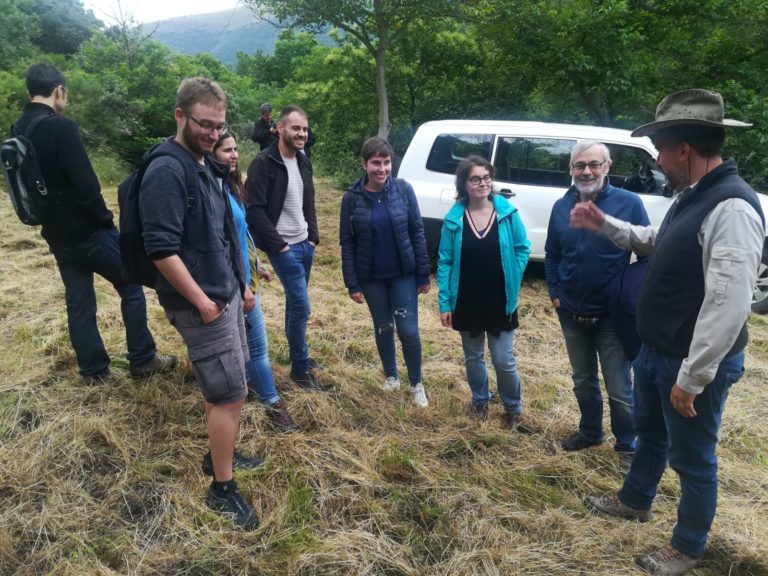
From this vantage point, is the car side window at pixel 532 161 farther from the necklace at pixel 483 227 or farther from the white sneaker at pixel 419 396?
the white sneaker at pixel 419 396

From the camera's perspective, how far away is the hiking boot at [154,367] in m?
3.35

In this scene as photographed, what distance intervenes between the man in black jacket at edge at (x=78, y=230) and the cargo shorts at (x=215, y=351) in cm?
101

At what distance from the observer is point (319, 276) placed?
20.0 feet

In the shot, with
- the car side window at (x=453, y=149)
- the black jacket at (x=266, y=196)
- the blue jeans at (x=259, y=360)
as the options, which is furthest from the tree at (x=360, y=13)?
the blue jeans at (x=259, y=360)

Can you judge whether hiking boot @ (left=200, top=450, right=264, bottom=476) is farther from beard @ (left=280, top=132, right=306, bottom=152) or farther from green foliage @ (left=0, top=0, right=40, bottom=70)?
green foliage @ (left=0, top=0, right=40, bottom=70)

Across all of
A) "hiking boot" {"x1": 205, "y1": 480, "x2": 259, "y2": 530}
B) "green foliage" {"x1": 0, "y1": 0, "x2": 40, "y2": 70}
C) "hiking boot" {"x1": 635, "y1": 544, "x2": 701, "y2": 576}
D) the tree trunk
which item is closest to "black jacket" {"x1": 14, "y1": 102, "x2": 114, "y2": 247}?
"hiking boot" {"x1": 205, "y1": 480, "x2": 259, "y2": 530}

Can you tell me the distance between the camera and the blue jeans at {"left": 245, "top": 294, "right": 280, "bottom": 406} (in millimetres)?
2895

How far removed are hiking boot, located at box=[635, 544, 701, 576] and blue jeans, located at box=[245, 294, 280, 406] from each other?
6.54 ft

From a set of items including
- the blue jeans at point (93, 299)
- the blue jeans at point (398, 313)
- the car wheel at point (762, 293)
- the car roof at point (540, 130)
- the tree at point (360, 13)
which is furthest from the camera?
the tree at point (360, 13)

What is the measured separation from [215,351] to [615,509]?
192 cm

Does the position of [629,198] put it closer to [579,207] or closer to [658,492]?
[579,207]

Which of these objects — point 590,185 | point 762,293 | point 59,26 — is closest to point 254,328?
point 590,185

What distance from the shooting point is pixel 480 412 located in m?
3.22

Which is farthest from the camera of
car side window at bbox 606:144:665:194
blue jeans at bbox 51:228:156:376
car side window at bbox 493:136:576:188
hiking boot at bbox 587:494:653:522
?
car side window at bbox 493:136:576:188
